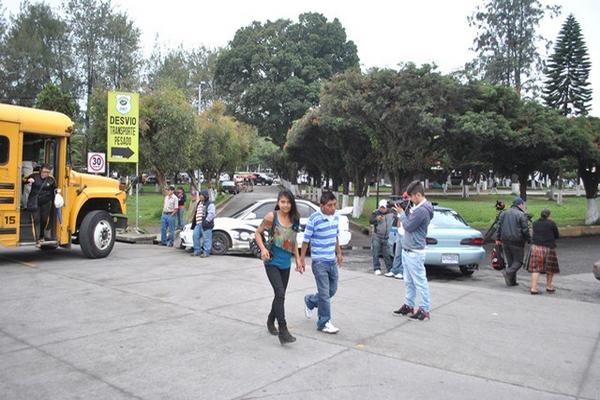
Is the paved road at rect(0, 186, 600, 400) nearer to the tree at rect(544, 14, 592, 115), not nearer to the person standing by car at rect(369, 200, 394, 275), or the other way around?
the person standing by car at rect(369, 200, 394, 275)

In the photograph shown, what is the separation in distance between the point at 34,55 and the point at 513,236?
45.3 metres

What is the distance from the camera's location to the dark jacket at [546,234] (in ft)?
31.4

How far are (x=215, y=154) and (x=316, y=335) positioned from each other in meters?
27.6

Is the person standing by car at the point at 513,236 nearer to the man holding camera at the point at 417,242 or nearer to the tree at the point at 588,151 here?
the man holding camera at the point at 417,242

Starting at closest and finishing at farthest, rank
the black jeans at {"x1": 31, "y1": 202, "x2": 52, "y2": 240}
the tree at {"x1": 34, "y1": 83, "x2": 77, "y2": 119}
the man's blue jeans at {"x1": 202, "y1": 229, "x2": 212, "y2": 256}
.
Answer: the black jeans at {"x1": 31, "y1": 202, "x2": 52, "y2": 240}
the man's blue jeans at {"x1": 202, "y1": 229, "x2": 212, "y2": 256}
the tree at {"x1": 34, "y1": 83, "x2": 77, "y2": 119}

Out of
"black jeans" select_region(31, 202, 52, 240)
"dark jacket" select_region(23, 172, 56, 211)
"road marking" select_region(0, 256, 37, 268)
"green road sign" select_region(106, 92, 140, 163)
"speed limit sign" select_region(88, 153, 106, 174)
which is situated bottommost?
"road marking" select_region(0, 256, 37, 268)

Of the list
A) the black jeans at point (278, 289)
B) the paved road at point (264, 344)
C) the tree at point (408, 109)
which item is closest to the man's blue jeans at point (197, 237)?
the paved road at point (264, 344)

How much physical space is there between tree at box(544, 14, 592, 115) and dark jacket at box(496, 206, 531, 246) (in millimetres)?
35356

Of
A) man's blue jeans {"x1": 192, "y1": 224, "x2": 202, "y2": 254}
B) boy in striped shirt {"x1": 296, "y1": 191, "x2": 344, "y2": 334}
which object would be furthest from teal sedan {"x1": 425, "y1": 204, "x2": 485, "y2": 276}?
man's blue jeans {"x1": 192, "y1": 224, "x2": 202, "y2": 254}

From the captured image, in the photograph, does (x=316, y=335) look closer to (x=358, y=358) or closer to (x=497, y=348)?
(x=358, y=358)

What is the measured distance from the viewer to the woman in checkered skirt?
31.4ft

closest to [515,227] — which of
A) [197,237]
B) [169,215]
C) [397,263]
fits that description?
[397,263]

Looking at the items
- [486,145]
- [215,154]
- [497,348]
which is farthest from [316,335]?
[215,154]

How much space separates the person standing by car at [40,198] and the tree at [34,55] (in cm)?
3938
